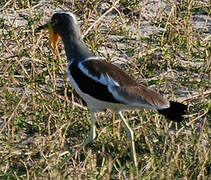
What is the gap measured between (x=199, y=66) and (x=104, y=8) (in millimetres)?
1416

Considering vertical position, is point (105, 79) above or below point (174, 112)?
above

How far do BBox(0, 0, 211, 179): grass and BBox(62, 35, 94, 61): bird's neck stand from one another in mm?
551

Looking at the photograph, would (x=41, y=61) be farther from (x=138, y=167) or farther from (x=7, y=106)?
(x=138, y=167)

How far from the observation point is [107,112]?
22.6 ft

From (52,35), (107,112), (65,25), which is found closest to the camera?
(65,25)

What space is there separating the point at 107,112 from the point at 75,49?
0.80 metres

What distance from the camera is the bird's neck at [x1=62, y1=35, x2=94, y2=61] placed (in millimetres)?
6245

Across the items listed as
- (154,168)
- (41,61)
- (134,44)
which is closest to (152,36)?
(134,44)

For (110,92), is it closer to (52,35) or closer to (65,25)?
(65,25)

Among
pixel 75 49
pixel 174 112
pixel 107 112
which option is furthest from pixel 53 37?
pixel 174 112

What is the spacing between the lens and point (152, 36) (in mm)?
8375

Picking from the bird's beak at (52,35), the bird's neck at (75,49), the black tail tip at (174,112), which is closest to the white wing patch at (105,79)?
the bird's neck at (75,49)

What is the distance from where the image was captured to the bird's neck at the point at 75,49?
6245mm

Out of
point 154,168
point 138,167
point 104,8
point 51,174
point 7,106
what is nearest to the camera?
point 51,174
